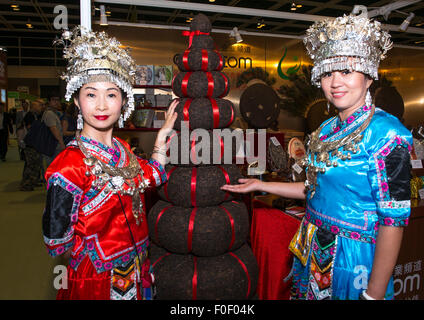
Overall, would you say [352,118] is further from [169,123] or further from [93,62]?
[93,62]

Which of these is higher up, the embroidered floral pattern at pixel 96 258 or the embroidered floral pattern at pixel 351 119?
the embroidered floral pattern at pixel 351 119

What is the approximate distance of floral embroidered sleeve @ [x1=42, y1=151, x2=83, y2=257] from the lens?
1085mm

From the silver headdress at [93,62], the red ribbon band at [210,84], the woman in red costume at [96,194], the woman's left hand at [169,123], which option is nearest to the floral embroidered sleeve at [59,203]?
the woman in red costume at [96,194]

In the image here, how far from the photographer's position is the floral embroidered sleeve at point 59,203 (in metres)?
1.08

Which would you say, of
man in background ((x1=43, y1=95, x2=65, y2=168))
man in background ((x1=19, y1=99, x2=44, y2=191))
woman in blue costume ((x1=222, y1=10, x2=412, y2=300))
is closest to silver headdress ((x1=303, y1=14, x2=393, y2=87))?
woman in blue costume ((x1=222, y1=10, x2=412, y2=300))

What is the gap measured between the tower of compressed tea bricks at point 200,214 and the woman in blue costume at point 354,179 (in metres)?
0.49

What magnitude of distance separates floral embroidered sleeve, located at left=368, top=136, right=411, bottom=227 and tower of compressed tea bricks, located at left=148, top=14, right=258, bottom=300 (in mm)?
809

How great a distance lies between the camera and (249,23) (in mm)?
7859

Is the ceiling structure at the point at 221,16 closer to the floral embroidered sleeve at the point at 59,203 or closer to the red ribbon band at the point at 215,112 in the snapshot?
the red ribbon band at the point at 215,112

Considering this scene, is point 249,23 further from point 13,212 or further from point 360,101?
point 360,101

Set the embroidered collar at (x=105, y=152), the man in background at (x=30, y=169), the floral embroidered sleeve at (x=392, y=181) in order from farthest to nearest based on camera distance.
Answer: the man in background at (x=30, y=169) < the embroidered collar at (x=105, y=152) < the floral embroidered sleeve at (x=392, y=181)

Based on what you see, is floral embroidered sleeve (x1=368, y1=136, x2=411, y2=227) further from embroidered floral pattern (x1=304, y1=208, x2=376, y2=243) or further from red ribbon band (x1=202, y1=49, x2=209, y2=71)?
red ribbon band (x1=202, y1=49, x2=209, y2=71)

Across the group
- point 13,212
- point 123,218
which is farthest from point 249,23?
point 123,218

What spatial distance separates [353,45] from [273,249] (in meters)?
1.34
